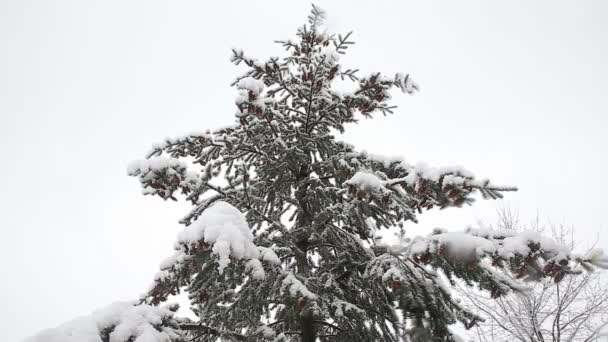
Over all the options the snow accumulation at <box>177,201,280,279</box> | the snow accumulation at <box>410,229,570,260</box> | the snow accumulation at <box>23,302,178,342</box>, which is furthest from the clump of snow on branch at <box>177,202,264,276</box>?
the snow accumulation at <box>410,229,570,260</box>

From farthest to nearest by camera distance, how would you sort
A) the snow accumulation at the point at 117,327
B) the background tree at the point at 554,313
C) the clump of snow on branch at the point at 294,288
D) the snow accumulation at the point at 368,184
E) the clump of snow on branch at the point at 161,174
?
the background tree at the point at 554,313 < the clump of snow on branch at the point at 161,174 < the clump of snow on branch at the point at 294,288 < the snow accumulation at the point at 368,184 < the snow accumulation at the point at 117,327

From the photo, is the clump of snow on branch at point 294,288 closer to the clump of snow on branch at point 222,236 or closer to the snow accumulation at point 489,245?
the clump of snow on branch at point 222,236

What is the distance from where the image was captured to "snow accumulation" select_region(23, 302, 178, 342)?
94.0 inches

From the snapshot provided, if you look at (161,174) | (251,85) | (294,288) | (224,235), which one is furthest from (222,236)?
(251,85)

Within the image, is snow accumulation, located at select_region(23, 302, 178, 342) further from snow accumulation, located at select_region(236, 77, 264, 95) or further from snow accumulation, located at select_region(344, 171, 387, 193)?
snow accumulation, located at select_region(236, 77, 264, 95)

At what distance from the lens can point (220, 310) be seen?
4.97m

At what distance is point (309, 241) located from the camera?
17.9 ft

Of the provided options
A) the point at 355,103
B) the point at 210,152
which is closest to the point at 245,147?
Answer: the point at 210,152

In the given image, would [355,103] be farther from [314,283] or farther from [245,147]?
[314,283]

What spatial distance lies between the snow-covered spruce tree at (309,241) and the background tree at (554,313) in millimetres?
7774

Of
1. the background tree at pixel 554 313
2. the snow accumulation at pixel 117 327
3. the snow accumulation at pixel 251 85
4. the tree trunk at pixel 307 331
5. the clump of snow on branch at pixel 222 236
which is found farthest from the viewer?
the background tree at pixel 554 313

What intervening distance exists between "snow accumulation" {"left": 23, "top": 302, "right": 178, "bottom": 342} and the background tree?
10516 mm

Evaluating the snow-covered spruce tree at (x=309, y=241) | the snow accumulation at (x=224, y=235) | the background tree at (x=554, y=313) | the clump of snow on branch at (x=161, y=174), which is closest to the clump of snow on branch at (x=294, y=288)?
the snow-covered spruce tree at (x=309, y=241)

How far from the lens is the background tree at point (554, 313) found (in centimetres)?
1083
